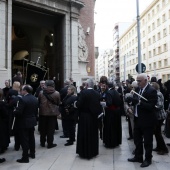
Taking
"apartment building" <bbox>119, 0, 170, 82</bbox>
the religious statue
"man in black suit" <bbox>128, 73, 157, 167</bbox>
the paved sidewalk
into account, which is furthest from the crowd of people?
"apartment building" <bbox>119, 0, 170, 82</bbox>

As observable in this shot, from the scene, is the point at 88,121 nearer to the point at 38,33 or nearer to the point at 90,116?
the point at 90,116

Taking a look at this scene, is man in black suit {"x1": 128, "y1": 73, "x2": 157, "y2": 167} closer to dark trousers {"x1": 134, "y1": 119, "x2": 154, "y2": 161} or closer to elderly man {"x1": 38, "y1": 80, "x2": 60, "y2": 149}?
dark trousers {"x1": 134, "y1": 119, "x2": 154, "y2": 161}

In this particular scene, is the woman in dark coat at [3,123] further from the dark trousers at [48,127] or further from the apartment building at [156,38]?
the apartment building at [156,38]

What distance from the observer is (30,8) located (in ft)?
47.3

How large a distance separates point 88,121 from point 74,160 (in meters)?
1.01

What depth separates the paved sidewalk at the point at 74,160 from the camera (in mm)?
5617

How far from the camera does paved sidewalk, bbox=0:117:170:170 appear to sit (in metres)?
5.62

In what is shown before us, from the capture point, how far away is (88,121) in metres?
6.25

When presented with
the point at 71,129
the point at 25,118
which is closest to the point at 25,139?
the point at 25,118

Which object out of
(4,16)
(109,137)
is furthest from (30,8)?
(109,137)

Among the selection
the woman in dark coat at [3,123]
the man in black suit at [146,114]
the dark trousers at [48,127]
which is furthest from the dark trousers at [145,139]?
the woman in dark coat at [3,123]

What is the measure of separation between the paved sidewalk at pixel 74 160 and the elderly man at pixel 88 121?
24cm

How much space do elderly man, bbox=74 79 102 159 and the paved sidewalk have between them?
0.80 feet

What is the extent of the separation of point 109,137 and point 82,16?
1099cm
